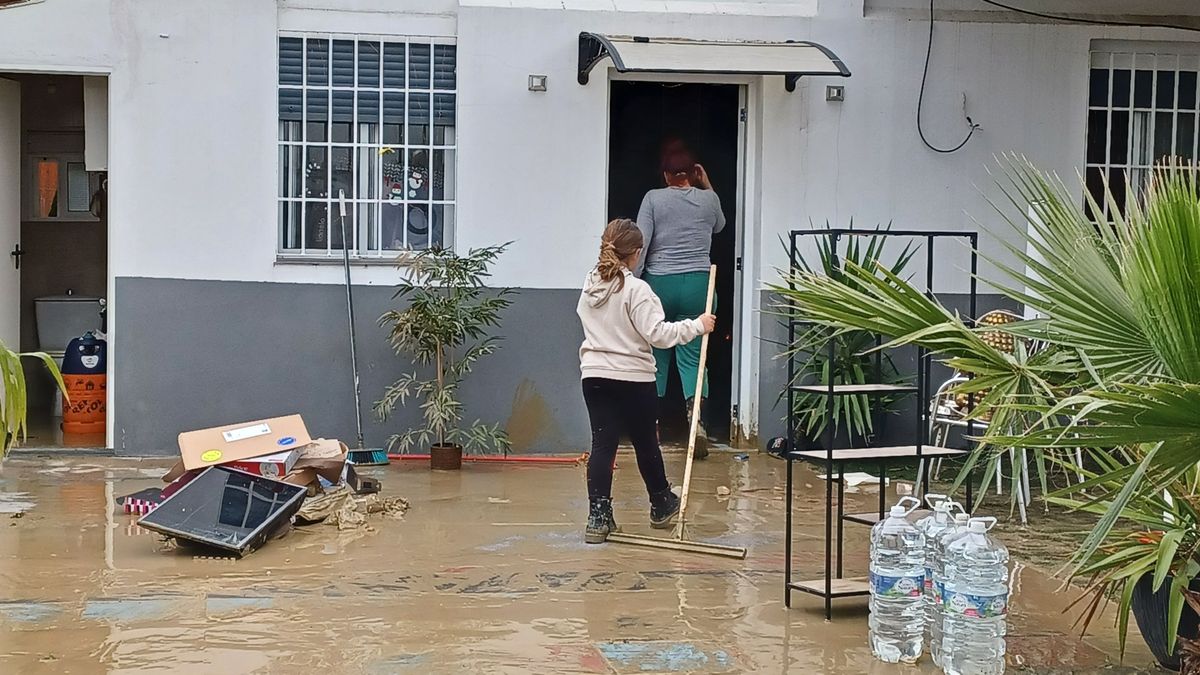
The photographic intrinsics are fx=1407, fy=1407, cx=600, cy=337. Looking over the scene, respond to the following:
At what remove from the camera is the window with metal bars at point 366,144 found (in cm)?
870

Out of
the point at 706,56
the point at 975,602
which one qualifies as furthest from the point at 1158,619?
the point at 706,56

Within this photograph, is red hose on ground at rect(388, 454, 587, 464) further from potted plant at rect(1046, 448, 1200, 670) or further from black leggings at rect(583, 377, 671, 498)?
potted plant at rect(1046, 448, 1200, 670)

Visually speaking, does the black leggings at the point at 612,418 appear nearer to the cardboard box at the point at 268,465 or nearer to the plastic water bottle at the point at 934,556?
the cardboard box at the point at 268,465

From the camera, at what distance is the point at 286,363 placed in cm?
877

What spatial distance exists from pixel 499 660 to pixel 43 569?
2261mm

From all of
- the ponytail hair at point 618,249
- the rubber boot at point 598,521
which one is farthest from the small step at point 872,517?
the ponytail hair at point 618,249

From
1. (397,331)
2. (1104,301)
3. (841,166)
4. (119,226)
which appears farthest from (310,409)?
(1104,301)

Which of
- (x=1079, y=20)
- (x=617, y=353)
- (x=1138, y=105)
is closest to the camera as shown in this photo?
(x=617, y=353)

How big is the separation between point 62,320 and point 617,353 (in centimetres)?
588

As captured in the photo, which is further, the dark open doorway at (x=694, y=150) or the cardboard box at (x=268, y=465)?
the dark open doorway at (x=694, y=150)

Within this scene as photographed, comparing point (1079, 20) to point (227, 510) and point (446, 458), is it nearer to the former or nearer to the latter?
point (446, 458)

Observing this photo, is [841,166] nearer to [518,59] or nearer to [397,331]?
[518,59]

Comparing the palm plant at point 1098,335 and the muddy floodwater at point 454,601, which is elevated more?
the palm plant at point 1098,335

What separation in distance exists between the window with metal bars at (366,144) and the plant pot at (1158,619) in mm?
5233
